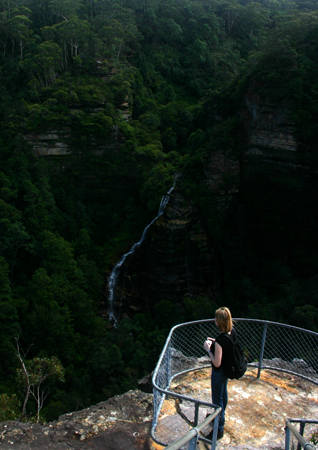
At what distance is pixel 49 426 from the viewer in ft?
16.3

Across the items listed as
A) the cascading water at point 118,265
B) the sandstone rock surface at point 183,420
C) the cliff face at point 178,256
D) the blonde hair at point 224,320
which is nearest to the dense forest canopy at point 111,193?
the cascading water at point 118,265

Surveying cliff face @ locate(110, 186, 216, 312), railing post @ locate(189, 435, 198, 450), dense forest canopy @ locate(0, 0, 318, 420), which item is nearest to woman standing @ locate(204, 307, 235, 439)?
railing post @ locate(189, 435, 198, 450)

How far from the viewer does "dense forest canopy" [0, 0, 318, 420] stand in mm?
17609

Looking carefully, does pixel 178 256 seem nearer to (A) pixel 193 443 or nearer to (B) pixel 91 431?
(B) pixel 91 431

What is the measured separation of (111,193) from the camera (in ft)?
88.1

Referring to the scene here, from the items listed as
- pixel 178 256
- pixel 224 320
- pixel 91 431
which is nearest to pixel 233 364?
pixel 224 320

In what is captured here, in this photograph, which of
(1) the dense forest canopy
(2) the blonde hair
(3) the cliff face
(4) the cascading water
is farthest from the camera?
(4) the cascading water

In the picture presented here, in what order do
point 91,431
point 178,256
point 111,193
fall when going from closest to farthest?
point 91,431
point 178,256
point 111,193

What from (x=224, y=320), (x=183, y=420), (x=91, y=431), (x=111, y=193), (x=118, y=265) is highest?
(x=224, y=320)

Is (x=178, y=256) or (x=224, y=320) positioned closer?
(x=224, y=320)

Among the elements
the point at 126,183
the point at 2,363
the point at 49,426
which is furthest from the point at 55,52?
the point at 49,426

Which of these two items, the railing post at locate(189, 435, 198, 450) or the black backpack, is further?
the black backpack

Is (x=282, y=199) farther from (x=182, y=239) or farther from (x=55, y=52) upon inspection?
(x=55, y=52)

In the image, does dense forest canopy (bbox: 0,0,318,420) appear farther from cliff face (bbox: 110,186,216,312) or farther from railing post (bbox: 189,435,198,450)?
railing post (bbox: 189,435,198,450)
